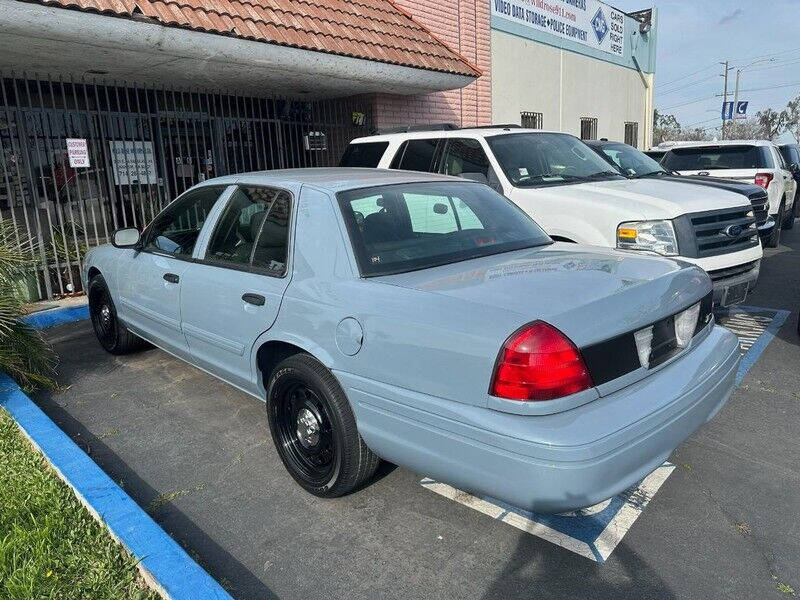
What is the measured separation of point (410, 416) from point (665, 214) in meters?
3.26

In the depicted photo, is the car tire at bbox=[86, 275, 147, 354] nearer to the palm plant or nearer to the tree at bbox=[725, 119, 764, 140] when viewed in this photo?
the palm plant

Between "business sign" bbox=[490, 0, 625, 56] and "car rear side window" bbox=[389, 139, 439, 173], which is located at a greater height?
"business sign" bbox=[490, 0, 625, 56]

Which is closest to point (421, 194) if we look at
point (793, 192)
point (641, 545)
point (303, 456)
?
point (303, 456)

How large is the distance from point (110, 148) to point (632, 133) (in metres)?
17.4

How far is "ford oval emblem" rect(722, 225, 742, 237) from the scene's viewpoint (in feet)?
16.7

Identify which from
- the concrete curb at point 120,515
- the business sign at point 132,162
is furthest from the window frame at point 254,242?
the business sign at point 132,162

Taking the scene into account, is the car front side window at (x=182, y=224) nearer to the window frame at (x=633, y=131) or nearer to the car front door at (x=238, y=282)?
the car front door at (x=238, y=282)

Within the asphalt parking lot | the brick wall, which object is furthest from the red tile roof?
the asphalt parking lot

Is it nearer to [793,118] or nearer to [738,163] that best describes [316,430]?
[738,163]

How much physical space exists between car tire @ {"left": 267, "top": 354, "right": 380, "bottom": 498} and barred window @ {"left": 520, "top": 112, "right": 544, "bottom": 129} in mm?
12885

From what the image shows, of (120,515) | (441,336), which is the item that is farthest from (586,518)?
(120,515)

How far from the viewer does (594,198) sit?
5.12 meters

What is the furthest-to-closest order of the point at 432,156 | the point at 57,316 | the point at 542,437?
the point at 57,316 → the point at 432,156 → the point at 542,437

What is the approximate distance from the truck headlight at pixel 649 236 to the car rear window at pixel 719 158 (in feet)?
20.9
